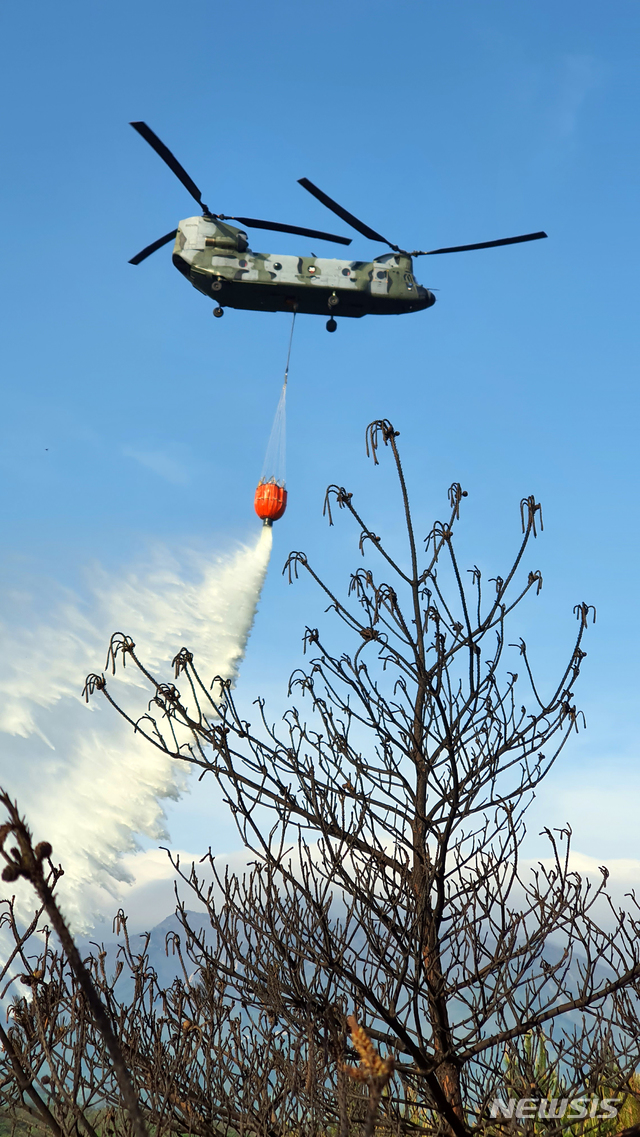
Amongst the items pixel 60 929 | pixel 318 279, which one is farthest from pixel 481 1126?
pixel 318 279

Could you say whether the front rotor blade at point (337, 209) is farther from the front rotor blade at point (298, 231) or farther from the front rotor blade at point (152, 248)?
the front rotor blade at point (152, 248)

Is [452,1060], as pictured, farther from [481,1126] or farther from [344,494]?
[344,494]

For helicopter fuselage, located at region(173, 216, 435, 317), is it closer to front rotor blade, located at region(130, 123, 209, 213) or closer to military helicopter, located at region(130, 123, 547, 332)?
military helicopter, located at region(130, 123, 547, 332)

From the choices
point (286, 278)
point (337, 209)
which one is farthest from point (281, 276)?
point (337, 209)

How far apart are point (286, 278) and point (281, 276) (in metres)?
0.14

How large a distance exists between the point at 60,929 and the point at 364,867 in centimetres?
432

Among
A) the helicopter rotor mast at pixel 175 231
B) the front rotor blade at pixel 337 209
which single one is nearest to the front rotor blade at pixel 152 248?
the helicopter rotor mast at pixel 175 231

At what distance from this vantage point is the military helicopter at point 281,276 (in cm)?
2242

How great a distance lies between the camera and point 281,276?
74.3 feet

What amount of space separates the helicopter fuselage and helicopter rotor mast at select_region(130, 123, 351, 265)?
540mm

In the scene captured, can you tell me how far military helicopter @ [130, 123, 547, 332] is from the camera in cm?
2242

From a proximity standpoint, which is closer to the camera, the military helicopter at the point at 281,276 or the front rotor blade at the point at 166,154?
the front rotor blade at the point at 166,154

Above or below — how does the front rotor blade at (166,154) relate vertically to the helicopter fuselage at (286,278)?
below

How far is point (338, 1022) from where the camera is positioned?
5281 mm
